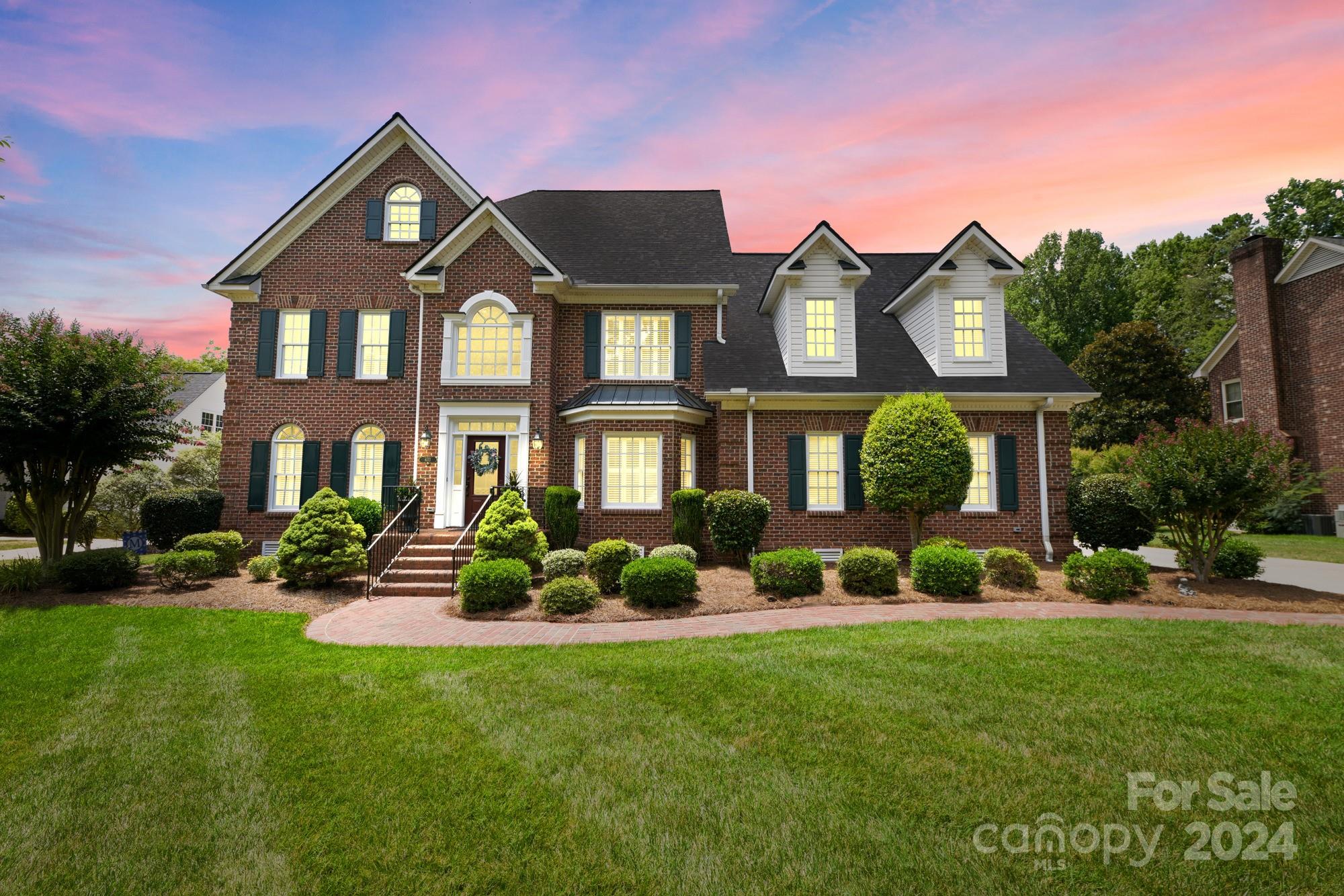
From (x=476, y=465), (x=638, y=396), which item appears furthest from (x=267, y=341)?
(x=638, y=396)

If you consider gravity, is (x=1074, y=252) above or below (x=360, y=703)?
above

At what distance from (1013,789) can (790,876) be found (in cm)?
190

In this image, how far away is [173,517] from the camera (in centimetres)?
1538

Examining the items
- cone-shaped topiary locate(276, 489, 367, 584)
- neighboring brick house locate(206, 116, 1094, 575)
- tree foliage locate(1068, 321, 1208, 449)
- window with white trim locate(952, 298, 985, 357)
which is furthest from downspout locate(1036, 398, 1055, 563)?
tree foliage locate(1068, 321, 1208, 449)

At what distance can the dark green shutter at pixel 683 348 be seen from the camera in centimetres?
1662

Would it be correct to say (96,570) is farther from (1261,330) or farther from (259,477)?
(1261,330)

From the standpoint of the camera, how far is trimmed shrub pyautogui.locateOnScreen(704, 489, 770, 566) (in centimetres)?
1351

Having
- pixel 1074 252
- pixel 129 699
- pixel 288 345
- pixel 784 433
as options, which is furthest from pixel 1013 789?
pixel 1074 252

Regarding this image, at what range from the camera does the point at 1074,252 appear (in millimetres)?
42906

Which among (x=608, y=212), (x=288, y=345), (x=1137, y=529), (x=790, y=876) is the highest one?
(x=608, y=212)

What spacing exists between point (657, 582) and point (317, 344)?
41.6ft

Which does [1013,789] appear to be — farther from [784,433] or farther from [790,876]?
[784,433]

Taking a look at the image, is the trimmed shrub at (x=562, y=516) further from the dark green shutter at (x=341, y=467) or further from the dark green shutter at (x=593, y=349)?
the dark green shutter at (x=341, y=467)

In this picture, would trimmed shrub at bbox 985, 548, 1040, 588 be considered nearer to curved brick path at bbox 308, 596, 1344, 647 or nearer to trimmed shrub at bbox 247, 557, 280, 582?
curved brick path at bbox 308, 596, 1344, 647
